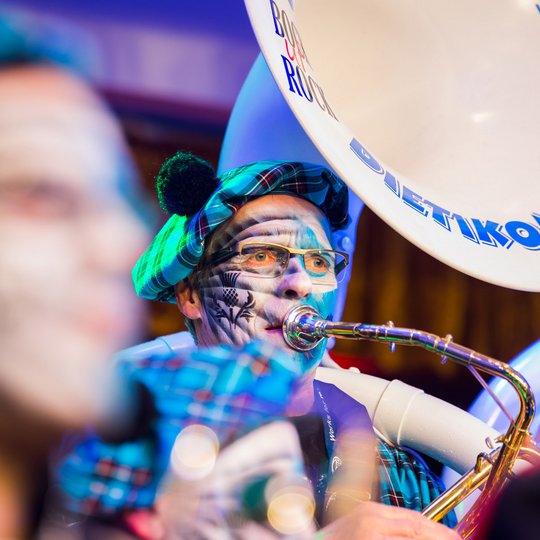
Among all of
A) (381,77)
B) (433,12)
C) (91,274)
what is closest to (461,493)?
(91,274)

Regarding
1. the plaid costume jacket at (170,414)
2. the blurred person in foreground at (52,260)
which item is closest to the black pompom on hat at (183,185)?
the plaid costume jacket at (170,414)

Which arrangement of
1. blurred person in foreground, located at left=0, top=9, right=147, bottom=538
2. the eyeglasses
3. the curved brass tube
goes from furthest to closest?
the eyeglasses → the curved brass tube → blurred person in foreground, located at left=0, top=9, right=147, bottom=538

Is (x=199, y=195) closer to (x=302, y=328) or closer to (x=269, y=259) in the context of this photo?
(x=269, y=259)

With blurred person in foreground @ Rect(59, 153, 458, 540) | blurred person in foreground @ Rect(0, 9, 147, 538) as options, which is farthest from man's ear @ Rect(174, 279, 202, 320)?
blurred person in foreground @ Rect(0, 9, 147, 538)

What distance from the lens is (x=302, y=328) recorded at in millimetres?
1187

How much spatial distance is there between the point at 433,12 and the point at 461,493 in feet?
3.05

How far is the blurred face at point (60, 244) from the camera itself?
0.52 metres

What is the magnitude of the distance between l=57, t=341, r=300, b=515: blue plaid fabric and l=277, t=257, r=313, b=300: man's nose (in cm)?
46

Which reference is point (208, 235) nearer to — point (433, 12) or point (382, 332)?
point (382, 332)

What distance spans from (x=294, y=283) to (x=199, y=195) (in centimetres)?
21

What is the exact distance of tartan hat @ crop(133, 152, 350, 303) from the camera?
1270mm

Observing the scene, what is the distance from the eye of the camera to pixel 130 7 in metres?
2.57

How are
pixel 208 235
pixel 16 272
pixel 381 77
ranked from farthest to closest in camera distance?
1. pixel 381 77
2. pixel 208 235
3. pixel 16 272

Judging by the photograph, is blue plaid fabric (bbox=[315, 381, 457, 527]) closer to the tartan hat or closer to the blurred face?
the tartan hat
